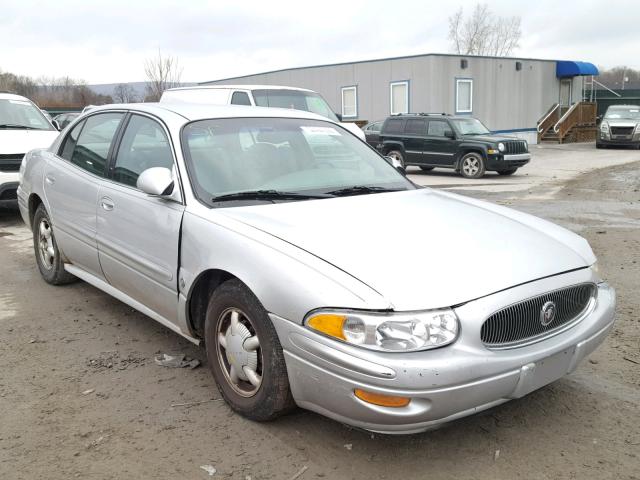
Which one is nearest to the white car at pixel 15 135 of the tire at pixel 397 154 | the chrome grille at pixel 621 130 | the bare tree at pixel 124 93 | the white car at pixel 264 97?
the white car at pixel 264 97

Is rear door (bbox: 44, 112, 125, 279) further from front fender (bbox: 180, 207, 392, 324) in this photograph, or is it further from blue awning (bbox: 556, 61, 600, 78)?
blue awning (bbox: 556, 61, 600, 78)

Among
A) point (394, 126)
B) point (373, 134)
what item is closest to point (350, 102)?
point (373, 134)

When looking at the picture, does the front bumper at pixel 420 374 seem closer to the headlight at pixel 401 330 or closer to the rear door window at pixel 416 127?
the headlight at pixel 401 330

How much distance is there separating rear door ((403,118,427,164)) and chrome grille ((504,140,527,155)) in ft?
7.48

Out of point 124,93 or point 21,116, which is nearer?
point 21,116

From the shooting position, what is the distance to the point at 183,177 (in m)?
3.49

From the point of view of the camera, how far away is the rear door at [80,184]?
4.32m

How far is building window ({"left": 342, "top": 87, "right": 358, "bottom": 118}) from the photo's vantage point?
27188 mm

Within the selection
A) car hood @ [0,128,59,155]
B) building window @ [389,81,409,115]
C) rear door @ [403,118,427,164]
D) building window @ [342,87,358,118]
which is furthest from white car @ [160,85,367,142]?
building window @ [342,87,358,118]

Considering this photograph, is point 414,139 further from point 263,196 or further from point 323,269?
point 323,269

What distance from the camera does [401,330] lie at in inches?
96.1

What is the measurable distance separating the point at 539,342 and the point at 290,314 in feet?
3.73

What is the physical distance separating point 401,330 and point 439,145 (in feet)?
47.7

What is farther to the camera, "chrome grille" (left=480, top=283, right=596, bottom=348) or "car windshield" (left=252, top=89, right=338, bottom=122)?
"car windshield" (left=252, top=89, right=338, bottom=122)
